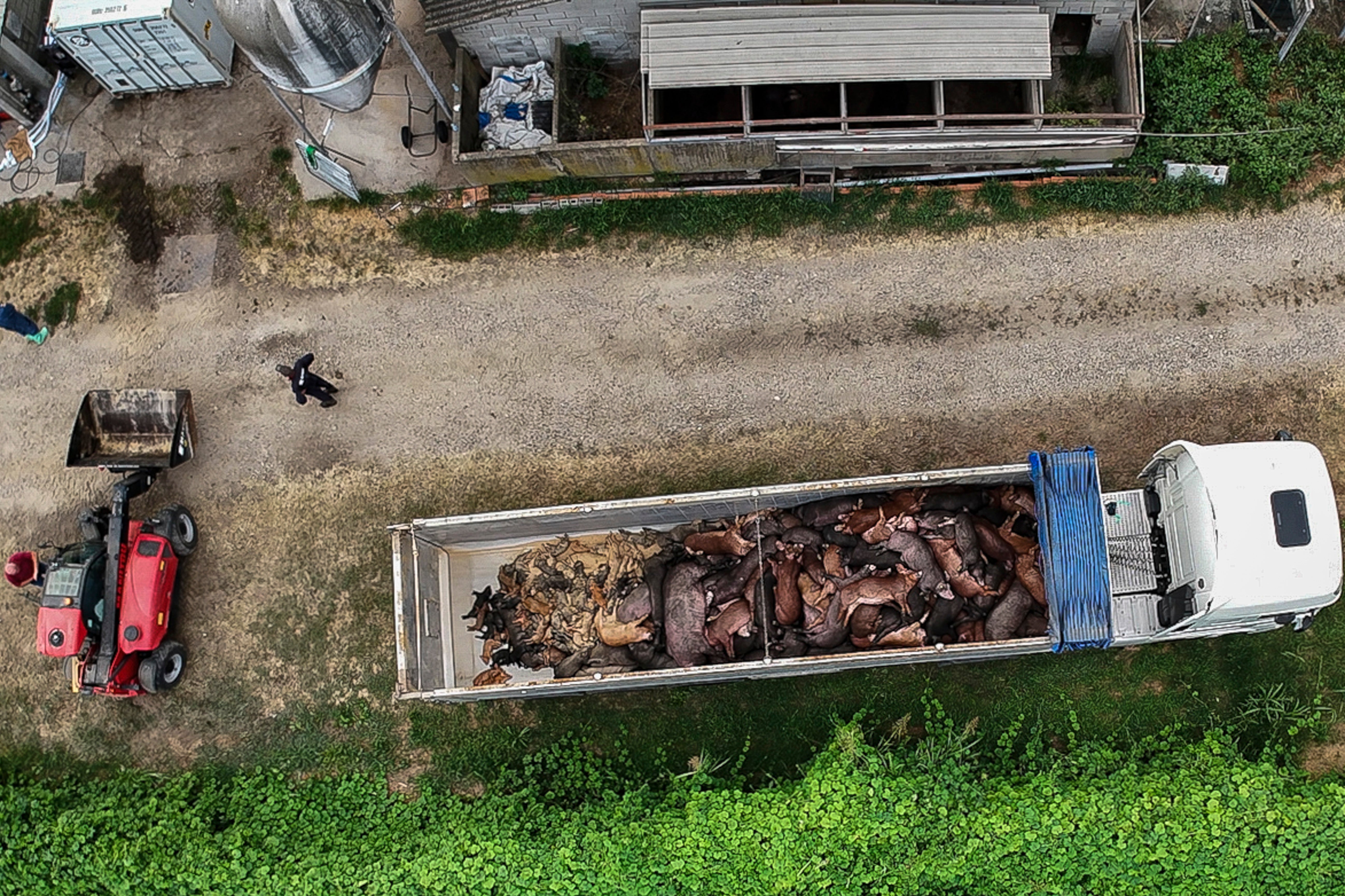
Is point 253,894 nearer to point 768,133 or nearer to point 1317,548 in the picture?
point 768,133

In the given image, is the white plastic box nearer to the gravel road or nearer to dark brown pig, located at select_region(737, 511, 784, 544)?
the gravel road

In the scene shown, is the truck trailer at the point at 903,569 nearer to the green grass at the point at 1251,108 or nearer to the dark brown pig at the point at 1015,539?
the dark brown pig at the point at 1015,539

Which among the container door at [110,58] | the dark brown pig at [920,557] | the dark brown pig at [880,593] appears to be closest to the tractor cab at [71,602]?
the container door at [110,58]

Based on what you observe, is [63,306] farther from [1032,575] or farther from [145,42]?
[1032,575]

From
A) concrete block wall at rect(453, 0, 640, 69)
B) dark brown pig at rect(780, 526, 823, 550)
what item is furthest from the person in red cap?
dark brown pig at rect(780, 526, 823, 550)

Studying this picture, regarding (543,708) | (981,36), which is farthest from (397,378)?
(981,36)

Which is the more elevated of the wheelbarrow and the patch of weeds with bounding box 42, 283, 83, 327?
the wheelbarrow
